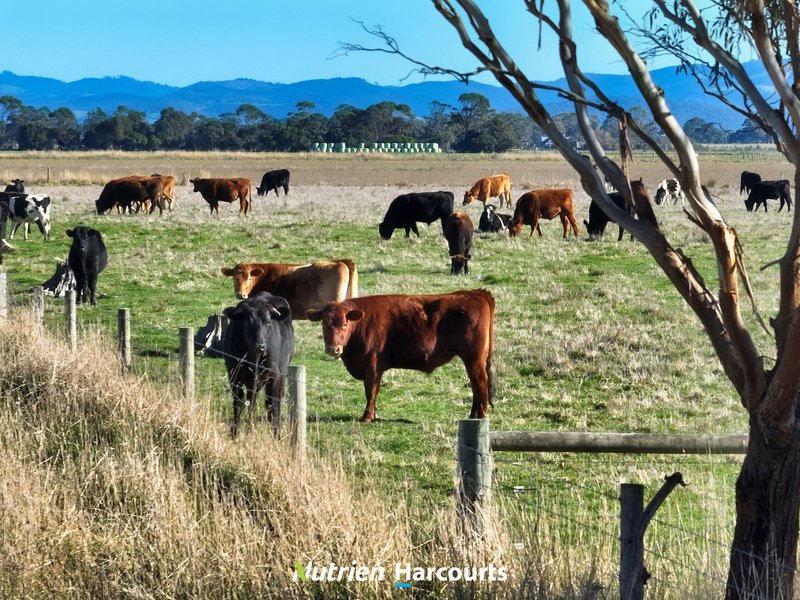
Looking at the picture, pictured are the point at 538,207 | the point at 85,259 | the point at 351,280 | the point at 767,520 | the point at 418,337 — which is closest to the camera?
the point at 767,520

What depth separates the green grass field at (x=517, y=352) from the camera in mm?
7250

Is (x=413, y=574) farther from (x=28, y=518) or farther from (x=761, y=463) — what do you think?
(x=28, y=518)

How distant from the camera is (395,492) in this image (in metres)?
7.31

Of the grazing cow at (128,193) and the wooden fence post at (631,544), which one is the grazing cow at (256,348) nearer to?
the wooden fence post at (631,544)

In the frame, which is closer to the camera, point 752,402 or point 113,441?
point 752,402

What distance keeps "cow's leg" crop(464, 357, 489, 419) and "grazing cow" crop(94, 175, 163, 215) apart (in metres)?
Result: 25.8

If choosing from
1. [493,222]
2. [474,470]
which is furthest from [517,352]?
[493,222]

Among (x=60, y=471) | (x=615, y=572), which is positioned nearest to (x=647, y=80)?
(x=615, y=572)

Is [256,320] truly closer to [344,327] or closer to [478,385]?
[344,327]

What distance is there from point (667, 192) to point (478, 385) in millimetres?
30453

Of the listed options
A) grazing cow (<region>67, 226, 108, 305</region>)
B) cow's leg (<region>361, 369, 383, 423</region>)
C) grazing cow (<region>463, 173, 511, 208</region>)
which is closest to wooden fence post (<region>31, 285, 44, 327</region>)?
cow's leg (<region>361, 369, 383, 423</region>)

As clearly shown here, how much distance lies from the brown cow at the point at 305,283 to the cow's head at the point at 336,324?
4.06 meters

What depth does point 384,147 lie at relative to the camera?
411ft

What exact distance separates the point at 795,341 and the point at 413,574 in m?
1.91
